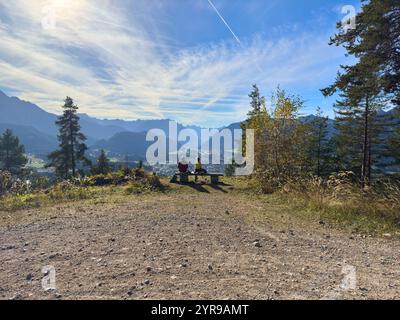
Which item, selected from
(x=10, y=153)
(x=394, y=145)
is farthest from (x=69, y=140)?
(x=394, y=145)

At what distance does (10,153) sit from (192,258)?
4538cm

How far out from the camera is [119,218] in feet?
24.7

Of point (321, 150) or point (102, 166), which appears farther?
point (102, 166)

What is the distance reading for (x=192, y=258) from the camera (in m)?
4.52

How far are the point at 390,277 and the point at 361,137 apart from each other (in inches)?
1177

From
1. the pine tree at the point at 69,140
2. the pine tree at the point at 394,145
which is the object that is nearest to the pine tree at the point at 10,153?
the pine tree at the point at 69,140

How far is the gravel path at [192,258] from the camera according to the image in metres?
3.44

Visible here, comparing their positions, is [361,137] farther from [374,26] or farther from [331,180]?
[331,180]

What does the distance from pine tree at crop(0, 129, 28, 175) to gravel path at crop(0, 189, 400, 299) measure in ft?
128

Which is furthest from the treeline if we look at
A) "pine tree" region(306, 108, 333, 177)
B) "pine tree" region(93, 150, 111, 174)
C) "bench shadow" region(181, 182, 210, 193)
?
"pine tree" region(93, 150, 111, 174)

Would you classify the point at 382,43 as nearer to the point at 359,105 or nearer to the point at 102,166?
the point at 359,105

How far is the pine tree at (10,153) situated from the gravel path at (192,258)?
39111 mm
